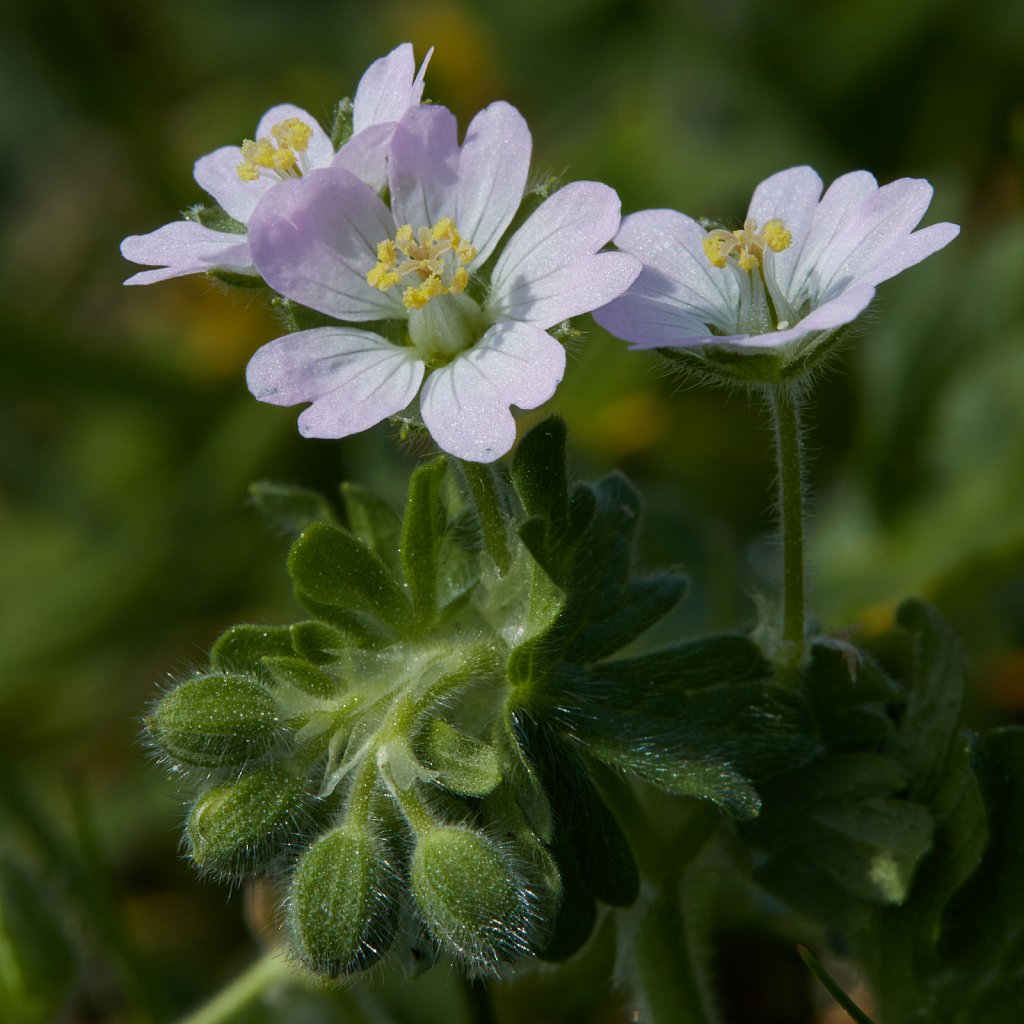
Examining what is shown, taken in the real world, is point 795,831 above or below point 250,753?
below

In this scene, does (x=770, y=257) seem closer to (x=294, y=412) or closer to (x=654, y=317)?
(x=654, y=317)

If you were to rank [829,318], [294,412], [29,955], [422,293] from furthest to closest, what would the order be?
1. [294,412]
2. [29,955]
3. [422,293]
4. [829,318]

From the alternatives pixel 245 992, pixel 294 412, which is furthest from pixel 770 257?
pixel 294 412

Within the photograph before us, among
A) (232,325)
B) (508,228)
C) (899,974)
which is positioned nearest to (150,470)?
(232,325)

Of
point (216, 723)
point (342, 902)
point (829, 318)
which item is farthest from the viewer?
point (216, 723)

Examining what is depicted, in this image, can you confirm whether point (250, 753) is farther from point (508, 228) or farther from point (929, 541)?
point (929, 541)

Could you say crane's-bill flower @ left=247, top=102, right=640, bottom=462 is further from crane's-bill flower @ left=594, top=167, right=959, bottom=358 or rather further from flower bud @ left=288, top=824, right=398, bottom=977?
flower bud @ left=288, top=824, right=398, bottom=977
